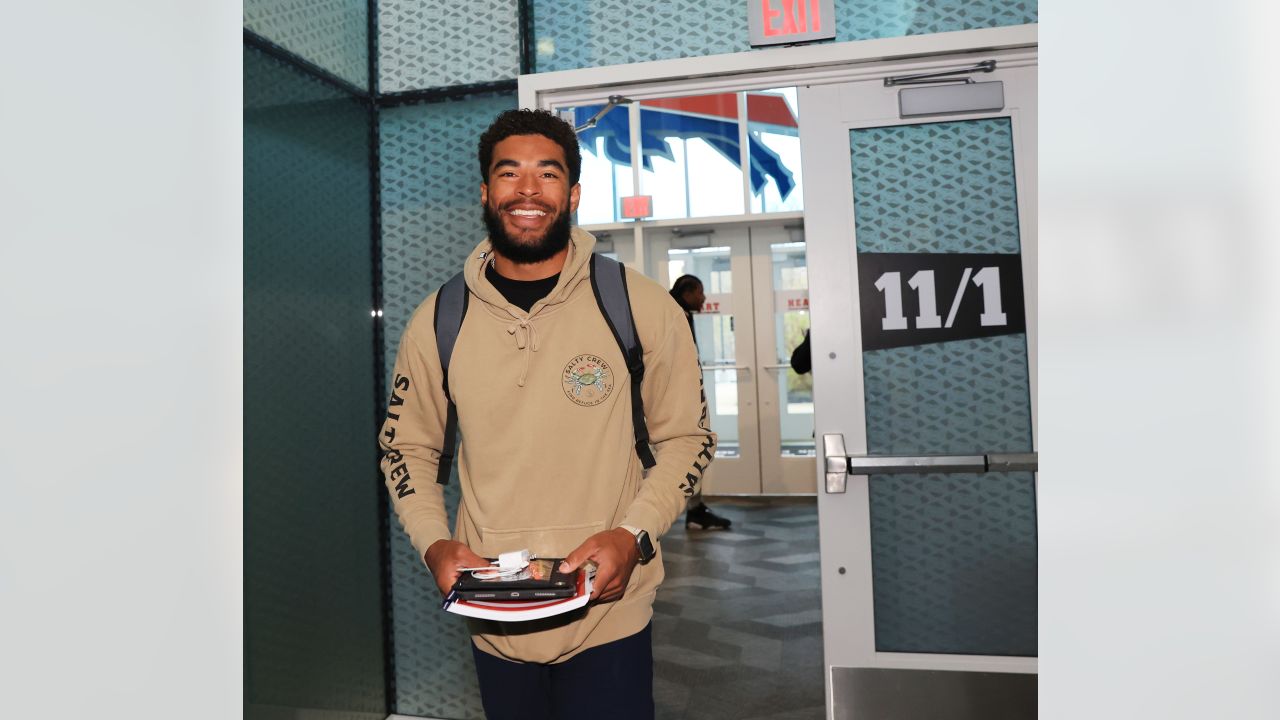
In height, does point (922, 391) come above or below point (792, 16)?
below

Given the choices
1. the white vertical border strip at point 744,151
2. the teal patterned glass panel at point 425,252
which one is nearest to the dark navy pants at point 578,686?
the teal patterned glass panel at point 425,252

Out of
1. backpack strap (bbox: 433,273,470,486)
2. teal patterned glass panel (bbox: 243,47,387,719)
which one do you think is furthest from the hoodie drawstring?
teal patterned glass panel (bbox: 243,47,387,719)

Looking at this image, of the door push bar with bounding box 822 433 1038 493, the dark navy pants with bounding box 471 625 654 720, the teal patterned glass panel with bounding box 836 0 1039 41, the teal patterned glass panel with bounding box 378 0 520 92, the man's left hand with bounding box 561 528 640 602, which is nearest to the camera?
the man's left hand with bounding box 561 528 640 602

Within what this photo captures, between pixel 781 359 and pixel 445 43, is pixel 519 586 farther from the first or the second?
pixel 781 359

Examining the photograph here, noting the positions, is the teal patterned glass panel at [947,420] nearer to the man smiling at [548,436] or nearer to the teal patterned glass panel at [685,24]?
the teal patterned glass panel at [685,24]

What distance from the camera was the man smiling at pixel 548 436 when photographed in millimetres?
1460

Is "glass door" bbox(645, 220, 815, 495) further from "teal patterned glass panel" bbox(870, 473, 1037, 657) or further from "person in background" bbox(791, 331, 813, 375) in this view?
"teal patterned glass panel" bbox(870, 473, 1037, 657)

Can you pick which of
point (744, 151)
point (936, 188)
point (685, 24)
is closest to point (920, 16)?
point (936, 188)

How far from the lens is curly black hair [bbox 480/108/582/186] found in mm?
1598

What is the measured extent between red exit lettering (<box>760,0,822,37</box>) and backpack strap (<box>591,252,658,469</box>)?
1.30 m

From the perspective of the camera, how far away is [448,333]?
1565mm

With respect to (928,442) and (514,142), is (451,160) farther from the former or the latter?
(928,442)

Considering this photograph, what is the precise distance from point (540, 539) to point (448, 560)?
6.7 inches

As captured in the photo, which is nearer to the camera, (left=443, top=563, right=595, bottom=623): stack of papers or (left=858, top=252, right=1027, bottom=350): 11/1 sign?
(left=443, top=563, right=595, bottom=623): stack of papers
